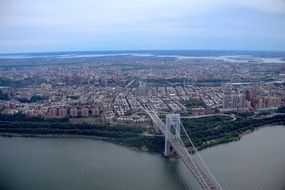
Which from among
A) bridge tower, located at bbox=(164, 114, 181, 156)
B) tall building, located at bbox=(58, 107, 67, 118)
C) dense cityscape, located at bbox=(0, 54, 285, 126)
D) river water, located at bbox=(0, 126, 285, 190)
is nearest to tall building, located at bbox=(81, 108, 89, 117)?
dense cityscape, located at bbox=(0, 54, 285, 126)

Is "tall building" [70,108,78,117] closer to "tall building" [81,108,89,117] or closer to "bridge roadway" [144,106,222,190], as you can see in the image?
"tall building" [81,108,89,117]

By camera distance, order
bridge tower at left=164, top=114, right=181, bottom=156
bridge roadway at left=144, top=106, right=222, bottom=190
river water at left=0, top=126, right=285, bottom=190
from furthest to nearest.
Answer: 1. bridge tower at left=164, top=114, right=181, bottom=156
2. river water at left=0, top=126, right=285, bottom=190
3. bridge roadway at left=144, top=106, right=222, bottom=190

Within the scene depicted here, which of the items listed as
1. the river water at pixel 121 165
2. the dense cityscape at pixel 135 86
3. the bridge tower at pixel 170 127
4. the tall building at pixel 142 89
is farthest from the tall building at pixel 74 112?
the bridge tower at pixel 170 127

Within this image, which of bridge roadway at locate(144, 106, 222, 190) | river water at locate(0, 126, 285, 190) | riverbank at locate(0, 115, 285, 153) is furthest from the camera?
riverbank at locate(0, 115, 285, 153)

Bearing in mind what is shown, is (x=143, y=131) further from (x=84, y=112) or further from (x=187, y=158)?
(x=84, y=112)

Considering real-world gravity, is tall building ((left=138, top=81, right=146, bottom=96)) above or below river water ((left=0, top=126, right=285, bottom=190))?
above

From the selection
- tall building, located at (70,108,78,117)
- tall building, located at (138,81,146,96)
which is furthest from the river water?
tall building, located at (138,81,146,96)

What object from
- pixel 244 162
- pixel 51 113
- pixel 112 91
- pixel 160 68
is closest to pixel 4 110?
pixel 51 113

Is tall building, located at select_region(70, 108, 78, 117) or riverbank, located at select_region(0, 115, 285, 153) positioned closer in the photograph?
riverbank, located at select_region(0, 115, 285, 153)

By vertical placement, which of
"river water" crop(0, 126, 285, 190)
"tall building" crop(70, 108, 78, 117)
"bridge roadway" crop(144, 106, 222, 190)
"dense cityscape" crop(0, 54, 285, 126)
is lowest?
"river water" crop(0, 126, 285, 190)
